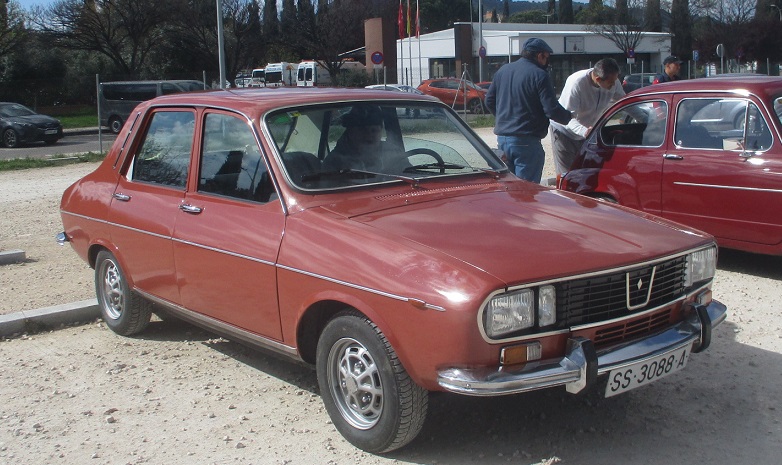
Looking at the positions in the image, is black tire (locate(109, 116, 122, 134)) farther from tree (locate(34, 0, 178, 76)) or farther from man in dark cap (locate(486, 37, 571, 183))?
man in dark cap (locate(486, 37, 571, 183))

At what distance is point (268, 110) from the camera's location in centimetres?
483

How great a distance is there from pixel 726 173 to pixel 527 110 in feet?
5.81

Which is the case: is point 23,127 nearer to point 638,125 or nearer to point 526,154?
point 526,154

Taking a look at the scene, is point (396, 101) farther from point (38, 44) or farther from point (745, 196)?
point (38, 44)

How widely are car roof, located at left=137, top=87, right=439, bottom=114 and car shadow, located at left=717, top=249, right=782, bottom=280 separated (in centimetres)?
364

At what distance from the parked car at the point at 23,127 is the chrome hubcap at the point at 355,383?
78.7ft

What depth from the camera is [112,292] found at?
6004 mm

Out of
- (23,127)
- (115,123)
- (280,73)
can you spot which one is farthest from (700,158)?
(280,73)

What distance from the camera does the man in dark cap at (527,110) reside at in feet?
24.9

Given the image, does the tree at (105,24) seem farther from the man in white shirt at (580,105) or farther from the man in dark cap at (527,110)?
the man in dark cap at (527,110)

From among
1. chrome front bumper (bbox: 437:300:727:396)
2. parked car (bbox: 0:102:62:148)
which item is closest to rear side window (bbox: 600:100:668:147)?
chrome front bumper (bbox: 437:300:727:396)

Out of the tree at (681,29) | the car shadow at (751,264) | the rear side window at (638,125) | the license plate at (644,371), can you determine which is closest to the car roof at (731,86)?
the rear side window at (638,125)

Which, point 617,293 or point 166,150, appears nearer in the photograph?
point 617,293

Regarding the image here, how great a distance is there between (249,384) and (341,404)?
1.09 metres
